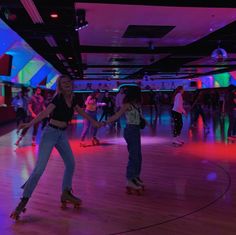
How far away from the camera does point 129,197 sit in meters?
4.67

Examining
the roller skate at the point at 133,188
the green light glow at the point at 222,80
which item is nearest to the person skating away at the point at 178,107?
the roller skate at the point at 133,188

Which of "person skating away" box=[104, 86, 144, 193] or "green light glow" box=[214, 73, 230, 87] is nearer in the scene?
"person skating away" box=[104, 86, 144, 193]

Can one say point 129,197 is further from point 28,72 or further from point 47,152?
point 28,72

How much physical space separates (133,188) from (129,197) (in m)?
0.17

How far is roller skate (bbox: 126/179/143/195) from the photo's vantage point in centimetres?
481

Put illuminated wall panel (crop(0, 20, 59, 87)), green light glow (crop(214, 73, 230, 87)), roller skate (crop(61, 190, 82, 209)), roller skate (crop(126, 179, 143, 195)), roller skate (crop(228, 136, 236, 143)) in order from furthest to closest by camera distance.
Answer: green light glow (crop(214, 73, 230, 87))
illuminated wall panel (crop(0, 20, 59, 87))
roller skate (crop(228, 136, 236, 143))
roller skate (crop(126, 179, 143, 195))
roller skate (crop(61, 190, 82, 209))

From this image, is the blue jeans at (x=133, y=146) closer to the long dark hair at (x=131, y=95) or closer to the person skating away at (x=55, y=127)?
the long dark hair at (x=131, y=95)

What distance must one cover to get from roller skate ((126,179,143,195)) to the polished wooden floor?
76mm

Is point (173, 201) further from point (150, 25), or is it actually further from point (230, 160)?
point (150, 25)

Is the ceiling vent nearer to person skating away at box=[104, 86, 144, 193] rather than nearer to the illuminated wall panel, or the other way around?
the illuminated wall panel

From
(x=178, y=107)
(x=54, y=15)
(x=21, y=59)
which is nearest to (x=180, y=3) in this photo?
(x=54, y=15)

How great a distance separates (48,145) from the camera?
398cm

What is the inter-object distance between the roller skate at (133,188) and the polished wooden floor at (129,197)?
0.08m

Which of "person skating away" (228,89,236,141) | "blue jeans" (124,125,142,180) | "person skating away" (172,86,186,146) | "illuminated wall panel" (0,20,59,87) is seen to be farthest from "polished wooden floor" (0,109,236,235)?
"illuminated wall panel" (0,20,59,87)
